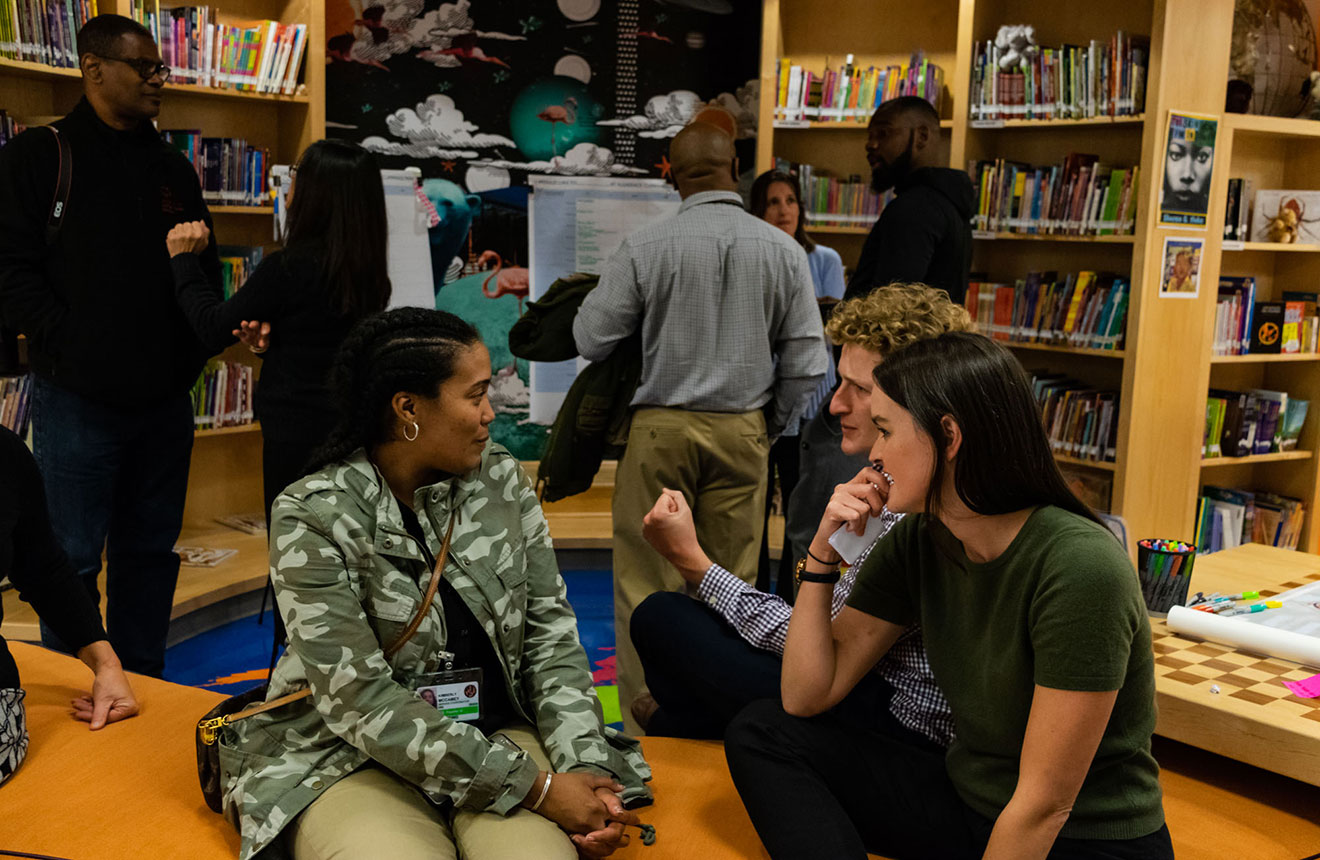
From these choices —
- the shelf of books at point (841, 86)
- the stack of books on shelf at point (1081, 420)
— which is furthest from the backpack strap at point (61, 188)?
the stack of books on shelf at point (1081, 420)

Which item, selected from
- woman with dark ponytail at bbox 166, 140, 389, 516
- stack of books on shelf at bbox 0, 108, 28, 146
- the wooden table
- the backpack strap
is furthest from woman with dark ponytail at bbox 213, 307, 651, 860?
stack of books on shelf at bbox 0, 108, 28, 146

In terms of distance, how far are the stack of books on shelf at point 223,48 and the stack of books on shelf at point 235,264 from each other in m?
0.60

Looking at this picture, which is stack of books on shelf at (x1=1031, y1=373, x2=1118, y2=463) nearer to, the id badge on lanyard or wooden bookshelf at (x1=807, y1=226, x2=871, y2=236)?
wooden bookshelf at (x1=807, y1=226, x2=871, y2=236)

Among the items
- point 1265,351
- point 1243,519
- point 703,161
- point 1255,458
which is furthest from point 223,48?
point 1243,519

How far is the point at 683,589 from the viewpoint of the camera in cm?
335

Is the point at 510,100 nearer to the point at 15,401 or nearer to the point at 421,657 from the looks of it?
the point at 15,401

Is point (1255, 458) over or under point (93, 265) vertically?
under

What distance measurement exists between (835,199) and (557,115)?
4.39 feet

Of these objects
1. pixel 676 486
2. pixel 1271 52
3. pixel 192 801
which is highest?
pixel 1271 52

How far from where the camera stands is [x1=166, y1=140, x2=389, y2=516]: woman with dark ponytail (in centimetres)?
291

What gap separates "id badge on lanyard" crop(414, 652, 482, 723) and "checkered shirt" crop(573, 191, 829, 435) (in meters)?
1.58

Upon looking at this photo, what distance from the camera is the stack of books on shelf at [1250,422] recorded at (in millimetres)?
4805

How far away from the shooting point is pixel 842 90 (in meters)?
5.21

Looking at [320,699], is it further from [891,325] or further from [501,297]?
[501,297]
